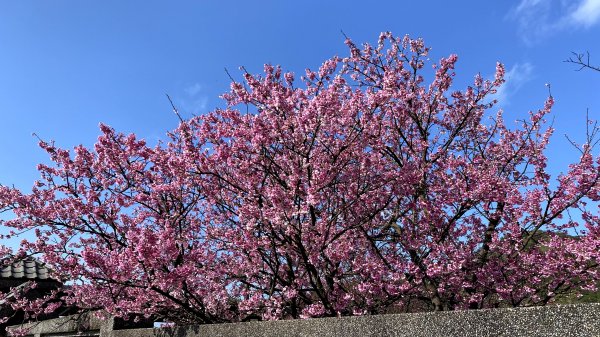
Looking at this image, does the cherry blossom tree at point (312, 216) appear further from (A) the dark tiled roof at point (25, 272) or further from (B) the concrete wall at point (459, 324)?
(A) the dark tiled roof at point (25, 272)

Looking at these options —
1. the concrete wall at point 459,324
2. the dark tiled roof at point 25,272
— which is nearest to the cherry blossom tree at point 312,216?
the concrete wall at point 459,324

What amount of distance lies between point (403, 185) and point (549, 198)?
106 inches

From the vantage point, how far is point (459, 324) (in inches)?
109

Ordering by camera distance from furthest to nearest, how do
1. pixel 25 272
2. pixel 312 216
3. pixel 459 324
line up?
pixel 25 272 < pixel 312 216 < pixel 459 324

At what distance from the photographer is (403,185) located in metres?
6.62

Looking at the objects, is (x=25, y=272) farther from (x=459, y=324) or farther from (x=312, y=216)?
(x=459, y=324)

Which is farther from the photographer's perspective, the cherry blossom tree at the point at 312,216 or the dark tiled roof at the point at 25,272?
the dark tiled roof at the point at 25,272

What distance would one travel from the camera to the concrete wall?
231 cm

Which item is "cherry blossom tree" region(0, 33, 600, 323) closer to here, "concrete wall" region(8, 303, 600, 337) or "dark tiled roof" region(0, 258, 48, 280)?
"concrete wall" region(8, 303, 600, 337)

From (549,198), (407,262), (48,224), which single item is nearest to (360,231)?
(407,262)

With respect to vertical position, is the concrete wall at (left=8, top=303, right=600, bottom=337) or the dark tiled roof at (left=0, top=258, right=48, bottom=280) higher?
the dark tiled roof at (left=0, top=258, right=48, bottom=280)

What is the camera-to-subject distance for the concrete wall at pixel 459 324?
2.31m

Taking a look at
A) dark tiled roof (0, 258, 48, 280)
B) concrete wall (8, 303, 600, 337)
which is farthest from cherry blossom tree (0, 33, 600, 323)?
dark tiled roof (0, 258, 48, 280)

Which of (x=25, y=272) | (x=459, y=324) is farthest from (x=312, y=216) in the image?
(x=25, y=272)
